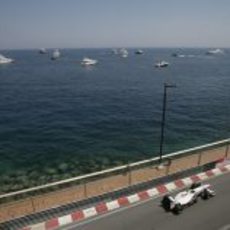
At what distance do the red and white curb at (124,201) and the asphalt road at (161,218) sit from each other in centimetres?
57

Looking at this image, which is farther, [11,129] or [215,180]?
[11,129]

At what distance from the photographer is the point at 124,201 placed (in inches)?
901

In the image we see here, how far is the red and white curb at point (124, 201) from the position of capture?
20.5 metres

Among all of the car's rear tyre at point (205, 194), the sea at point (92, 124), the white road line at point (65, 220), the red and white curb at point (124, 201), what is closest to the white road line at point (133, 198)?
the red and white curb at point (124, 201)

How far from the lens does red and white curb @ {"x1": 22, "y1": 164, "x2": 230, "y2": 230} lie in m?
20.5

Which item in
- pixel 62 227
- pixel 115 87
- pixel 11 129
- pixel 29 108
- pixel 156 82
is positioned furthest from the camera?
pixel 156 82

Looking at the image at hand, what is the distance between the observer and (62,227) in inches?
792

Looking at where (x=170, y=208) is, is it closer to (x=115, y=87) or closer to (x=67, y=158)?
(x=67, y=158)

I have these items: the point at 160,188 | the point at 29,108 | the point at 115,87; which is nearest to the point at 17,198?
the point at 160,188

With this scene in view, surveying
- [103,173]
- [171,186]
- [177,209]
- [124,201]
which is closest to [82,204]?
[124,201]

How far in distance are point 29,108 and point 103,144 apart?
27289 millimetres

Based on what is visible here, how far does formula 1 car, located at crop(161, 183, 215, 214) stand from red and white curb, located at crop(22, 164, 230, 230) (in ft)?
5.55

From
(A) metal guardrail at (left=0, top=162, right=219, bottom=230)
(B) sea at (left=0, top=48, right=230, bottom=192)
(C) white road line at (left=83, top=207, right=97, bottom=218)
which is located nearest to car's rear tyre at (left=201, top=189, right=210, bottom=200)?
(A) metal guardrail at (left=0, top=162, right=219, bottom=230)

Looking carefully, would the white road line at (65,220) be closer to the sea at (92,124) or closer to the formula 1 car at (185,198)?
the formula 1 car at (185,198)
